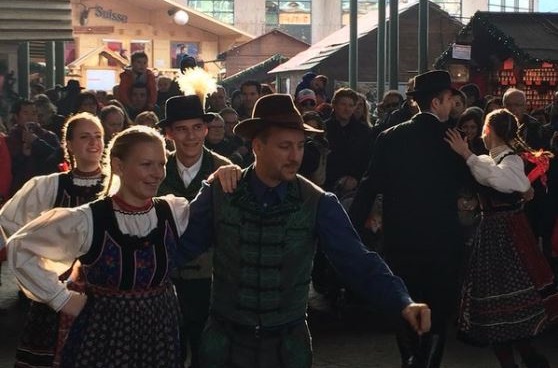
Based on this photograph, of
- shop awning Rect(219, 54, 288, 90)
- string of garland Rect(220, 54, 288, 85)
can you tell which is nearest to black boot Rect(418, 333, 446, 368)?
string of garland Rect(220, 54, 288, 85)

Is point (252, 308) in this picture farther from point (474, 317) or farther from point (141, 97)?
point (141, 97)

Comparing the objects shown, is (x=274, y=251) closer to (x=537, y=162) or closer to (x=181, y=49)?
(x=537, y=162)

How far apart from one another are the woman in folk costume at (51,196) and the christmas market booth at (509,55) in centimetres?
1168

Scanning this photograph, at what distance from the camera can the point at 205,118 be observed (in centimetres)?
659

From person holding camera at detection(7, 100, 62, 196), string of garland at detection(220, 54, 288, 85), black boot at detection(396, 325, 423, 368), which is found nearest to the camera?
black boot at detection(396, 325, 423, 368)

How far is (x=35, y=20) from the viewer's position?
39.8 feet

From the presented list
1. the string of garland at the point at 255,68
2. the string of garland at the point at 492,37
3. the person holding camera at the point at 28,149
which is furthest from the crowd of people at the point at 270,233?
the string of garland at the point at 255,68

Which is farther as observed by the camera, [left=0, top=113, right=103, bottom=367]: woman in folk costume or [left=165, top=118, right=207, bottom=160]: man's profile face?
[left=165, top=118, right=207, bottom=160]: man's profile face

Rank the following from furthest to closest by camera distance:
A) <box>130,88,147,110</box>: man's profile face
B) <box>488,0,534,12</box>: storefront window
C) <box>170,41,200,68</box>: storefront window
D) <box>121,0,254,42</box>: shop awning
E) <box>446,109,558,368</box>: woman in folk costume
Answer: <box>488,0,534,12</box>: storefront window → <box>170,41,200,68</box>: storefront window → <box>121,0,254,42</box>: shop awning → <box>130,88,147,110</box>: man's profile face → <box>446,109,558,368</box>: woman in folk costume

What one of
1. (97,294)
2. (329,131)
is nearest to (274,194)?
(97,294)

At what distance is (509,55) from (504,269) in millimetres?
11929

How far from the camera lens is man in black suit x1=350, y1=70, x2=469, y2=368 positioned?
21.7 feet

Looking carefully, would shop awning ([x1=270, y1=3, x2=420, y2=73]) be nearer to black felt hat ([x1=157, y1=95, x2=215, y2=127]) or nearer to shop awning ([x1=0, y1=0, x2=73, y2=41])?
shop awning ([x1=0, y1=0, x2=73, y2=41])

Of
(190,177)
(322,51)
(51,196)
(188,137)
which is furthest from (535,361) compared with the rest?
(322,51)
